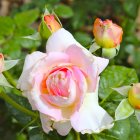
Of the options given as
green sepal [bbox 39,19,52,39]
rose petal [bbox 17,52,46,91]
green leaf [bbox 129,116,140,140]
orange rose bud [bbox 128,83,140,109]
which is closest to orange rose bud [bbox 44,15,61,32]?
green sepal [bbox 39,19,52,39]

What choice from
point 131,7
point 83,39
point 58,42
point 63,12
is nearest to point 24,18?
point 63,12

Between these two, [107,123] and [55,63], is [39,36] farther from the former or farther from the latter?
[107,123]

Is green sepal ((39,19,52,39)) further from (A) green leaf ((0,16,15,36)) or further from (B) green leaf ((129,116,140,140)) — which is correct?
(A) green leaf ((0,16,15,36))

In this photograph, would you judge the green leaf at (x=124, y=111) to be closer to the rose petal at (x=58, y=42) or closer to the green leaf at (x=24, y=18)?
the rose petal at (x=58, y=42)

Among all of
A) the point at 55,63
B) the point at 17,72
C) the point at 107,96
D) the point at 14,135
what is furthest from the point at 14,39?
the point at 55,63

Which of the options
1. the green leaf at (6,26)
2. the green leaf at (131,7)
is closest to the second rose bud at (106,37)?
the green leaf at (6,26)
